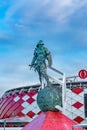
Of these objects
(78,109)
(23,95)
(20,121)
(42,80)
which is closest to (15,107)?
(23,95)

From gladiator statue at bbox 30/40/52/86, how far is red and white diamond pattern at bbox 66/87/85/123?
13.1 m

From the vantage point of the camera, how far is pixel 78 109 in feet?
101

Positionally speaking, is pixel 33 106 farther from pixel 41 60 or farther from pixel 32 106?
pixel 41 60

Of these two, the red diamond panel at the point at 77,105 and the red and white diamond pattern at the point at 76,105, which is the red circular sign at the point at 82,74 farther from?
the red diamond panel at the point at 77,105

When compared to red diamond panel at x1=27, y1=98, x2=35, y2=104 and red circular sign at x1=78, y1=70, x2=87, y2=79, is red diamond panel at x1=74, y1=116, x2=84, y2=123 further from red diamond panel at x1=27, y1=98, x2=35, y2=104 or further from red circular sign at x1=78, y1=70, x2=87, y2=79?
red diamond panel at x1=27, y1=98, x2=35, y2=104

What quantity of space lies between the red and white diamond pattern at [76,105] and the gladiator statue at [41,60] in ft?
43.0

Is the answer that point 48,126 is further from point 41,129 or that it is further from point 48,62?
point 48,62

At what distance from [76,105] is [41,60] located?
14.9m

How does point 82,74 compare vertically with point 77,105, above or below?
above

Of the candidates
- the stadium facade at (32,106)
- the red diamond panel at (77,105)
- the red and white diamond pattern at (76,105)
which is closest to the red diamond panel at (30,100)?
the stadium facade at (32,106)

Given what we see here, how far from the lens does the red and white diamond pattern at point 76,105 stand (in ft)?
100

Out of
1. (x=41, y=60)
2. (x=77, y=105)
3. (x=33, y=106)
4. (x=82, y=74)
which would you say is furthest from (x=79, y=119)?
(x=41, y=60)

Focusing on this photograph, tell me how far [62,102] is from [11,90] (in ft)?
123

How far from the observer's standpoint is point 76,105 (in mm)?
31609
